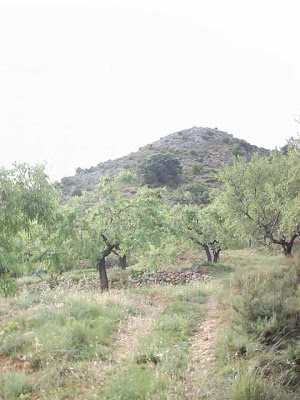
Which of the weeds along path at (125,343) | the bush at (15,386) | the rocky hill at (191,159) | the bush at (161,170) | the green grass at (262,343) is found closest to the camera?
the green grass at (262,343)

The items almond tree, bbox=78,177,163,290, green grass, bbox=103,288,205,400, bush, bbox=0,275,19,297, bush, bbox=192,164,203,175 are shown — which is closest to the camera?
green grass, bbox=103,288,205,400

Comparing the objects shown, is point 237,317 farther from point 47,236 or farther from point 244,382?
point 47,236

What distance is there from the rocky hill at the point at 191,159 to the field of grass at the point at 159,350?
38.9m

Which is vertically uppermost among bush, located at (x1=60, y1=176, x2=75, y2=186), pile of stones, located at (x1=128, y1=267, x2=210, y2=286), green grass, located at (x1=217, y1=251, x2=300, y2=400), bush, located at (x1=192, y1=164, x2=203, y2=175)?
bush, located at (x1=60, y1=176, x2=75, y2=186)

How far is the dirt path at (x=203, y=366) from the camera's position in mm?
4242

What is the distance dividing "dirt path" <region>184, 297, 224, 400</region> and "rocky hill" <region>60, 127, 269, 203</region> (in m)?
39.5

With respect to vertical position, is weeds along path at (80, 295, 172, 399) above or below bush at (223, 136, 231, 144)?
below

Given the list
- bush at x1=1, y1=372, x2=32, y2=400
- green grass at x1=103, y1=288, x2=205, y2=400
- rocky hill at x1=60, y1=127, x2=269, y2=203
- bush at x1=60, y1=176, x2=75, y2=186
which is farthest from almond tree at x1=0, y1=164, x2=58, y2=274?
bush at x1=60, y1=176, x2=75, y2=186

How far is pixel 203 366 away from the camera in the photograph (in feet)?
16.7

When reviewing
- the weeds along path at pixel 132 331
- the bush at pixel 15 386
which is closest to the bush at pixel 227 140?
the weeds along path at pixel 132 331

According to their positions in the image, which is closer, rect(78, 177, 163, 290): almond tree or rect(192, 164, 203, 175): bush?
rect(78, 177, 163, 290): almond tree

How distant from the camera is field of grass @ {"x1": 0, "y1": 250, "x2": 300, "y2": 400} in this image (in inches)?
174

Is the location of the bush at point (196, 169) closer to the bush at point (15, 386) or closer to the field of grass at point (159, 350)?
the field of grass at point (159, 350)

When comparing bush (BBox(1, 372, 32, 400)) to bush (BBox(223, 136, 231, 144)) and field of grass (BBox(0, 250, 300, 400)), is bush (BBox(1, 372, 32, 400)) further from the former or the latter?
bush (BBox(223, 136, 231, 144))
